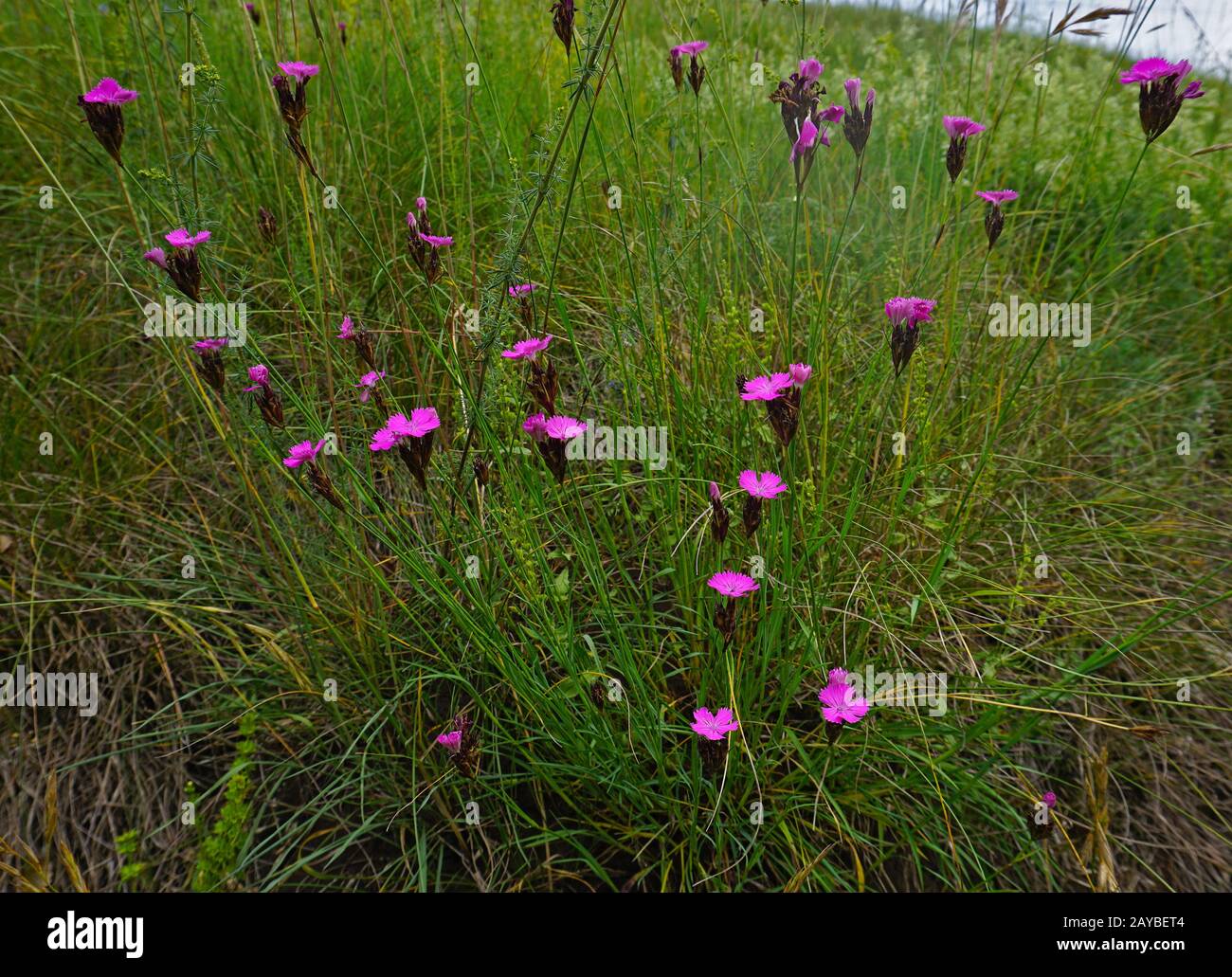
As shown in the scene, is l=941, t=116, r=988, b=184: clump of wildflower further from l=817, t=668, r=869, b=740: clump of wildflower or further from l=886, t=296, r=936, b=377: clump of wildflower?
l=817, t=668, r=869, b=740: clump of wildflower

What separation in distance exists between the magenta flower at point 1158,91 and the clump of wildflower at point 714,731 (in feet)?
3.93

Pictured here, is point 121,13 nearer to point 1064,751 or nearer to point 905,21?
point 905,21

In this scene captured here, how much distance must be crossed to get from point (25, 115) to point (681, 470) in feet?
7.37

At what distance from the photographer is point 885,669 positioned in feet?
5.31

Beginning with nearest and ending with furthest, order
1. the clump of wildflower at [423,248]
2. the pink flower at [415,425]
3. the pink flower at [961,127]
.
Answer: the pink flower at [415,425]
the clump of wildflower at [423,248]
the pink flower at [961,127]

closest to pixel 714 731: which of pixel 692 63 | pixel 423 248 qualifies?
pixel 423 248

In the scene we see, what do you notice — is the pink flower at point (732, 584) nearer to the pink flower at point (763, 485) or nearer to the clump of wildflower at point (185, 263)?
the pink flower at point (763, 485)

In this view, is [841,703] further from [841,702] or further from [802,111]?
[802,111]

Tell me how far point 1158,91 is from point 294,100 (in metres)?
1.43

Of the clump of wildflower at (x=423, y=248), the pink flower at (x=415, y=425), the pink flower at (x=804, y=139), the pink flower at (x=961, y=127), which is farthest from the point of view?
the pink flower at (x=961, y=127)

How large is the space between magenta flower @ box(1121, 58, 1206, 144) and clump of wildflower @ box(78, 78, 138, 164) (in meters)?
1.62

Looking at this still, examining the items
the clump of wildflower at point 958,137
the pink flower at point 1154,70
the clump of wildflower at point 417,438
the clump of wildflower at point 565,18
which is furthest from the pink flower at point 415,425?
the pink flower at point 1154,70

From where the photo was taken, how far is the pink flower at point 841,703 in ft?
4.04

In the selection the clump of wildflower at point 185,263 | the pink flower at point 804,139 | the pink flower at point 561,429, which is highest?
the pink flower at point 804,139
